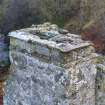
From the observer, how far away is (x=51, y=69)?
13.4 ft

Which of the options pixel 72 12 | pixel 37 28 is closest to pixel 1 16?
pixel 72 12

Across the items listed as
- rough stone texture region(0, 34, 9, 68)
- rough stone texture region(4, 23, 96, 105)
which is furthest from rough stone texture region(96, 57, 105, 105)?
rough stone texture region(0, 34, 9, 68)

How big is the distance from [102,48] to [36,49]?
11.1 metres

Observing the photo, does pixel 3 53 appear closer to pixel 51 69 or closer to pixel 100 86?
pixel 100 86

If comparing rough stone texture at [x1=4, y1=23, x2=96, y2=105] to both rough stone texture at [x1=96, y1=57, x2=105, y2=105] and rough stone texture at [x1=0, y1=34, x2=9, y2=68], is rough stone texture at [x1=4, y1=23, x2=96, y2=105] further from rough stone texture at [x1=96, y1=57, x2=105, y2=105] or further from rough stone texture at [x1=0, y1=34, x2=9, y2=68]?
rough stone texture at [x1=0, y1=34, x2=9, y2=68]

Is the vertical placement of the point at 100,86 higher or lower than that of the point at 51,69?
lower

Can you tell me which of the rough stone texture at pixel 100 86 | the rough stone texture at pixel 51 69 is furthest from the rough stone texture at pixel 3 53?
the rough stone texture at pixel 100 86

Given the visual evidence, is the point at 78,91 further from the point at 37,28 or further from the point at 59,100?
the point at 37,28

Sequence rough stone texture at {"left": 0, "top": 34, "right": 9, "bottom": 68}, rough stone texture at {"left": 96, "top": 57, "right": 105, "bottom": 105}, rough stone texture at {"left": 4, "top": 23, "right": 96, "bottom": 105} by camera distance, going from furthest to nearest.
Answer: rough stone texture at {"left": 0, "top": 34, "right": 9, "bottom": 68} < rough stone texture at {"left": 96, "top": 57, "right": 105, "bottom": 105} < rough stone texture at {"left": 4, "top": 23, "right": 96, "bottom": 105}

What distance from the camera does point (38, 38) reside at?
4.29 metres

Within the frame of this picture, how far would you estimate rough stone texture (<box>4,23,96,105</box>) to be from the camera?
4012 mm

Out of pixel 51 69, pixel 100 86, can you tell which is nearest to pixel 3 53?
pixel 100 86

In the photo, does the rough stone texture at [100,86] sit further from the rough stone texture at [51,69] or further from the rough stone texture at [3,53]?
the rough stone texture at [3,53]

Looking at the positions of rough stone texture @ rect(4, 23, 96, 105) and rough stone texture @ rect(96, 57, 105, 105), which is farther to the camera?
rough stone texture @ rect(96, 57, 105, 105)
